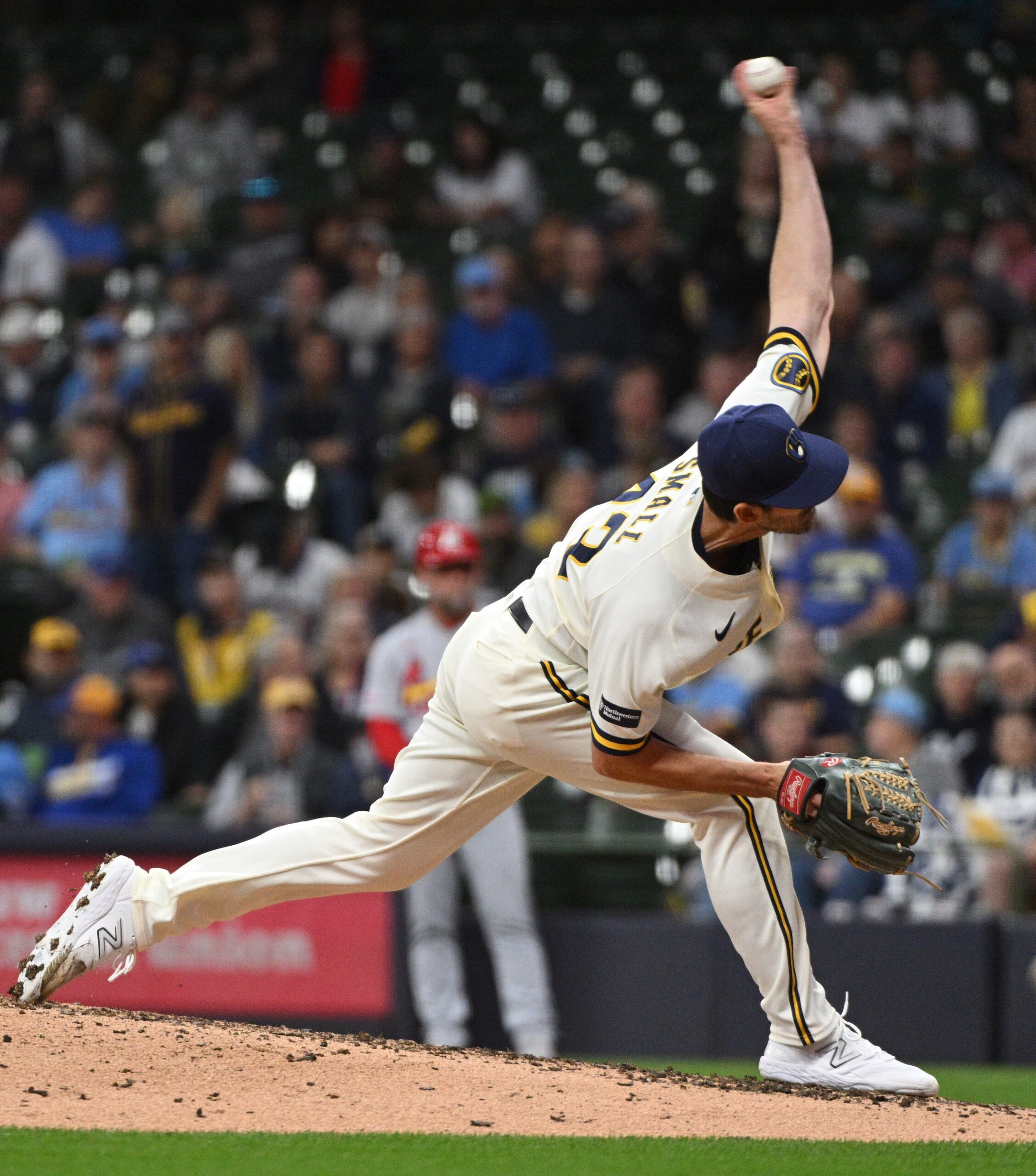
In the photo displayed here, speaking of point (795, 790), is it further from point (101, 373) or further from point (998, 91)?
point (998, 91)

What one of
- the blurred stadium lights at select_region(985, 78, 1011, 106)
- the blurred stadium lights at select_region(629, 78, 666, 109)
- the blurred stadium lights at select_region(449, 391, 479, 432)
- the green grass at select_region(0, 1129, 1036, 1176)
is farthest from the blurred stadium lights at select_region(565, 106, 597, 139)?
the green grass at select_region(0, 1129, 1036, 1176)

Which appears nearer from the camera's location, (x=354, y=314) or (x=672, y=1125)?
(x=672, y=1125)

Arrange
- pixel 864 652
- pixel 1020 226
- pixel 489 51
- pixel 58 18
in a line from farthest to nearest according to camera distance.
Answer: pixel 58 18
pixel 489 51
pixel 1020 226
pixel 864 652

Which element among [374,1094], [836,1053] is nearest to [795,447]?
[836,1053]

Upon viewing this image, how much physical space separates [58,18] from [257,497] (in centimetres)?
722

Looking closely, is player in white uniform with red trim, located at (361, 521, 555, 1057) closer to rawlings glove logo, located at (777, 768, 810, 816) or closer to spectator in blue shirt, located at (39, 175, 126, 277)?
rawlings glove logo, located at (777, 768, 810, 816)

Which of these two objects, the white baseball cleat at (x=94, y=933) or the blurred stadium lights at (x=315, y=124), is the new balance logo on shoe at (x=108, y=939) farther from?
the blurred stadium lights at (x=315, y=124)

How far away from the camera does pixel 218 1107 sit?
4234 millimetres

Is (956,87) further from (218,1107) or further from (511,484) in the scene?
(218,1107)

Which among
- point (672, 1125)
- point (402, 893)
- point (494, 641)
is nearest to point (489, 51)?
point (402, 893)

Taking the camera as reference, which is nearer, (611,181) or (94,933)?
A: (94,933)

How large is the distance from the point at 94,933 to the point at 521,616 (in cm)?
135

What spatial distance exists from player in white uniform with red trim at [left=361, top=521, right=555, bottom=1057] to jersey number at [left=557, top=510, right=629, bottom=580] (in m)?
2.45

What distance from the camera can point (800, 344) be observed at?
453 cm
